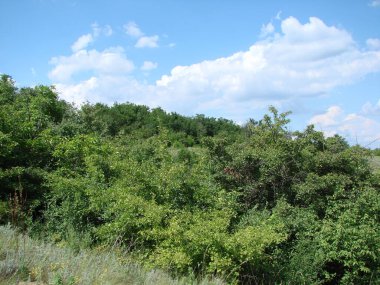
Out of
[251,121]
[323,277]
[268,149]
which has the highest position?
[251,121]

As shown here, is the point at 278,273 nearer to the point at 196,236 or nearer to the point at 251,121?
the point at 196,236

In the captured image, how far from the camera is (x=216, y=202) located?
10023mm

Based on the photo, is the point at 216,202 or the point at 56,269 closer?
the point at 56,269

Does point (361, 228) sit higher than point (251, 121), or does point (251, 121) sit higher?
point (251, 121)

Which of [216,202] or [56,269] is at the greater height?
[216,202]

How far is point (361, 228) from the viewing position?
958 centimetres

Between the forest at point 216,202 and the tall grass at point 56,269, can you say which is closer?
the tall grass at point 56,269

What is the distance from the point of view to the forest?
26.9 feet

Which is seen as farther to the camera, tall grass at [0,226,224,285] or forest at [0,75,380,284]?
forest at [0,75,380,284]

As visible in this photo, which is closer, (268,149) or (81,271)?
(81,271)

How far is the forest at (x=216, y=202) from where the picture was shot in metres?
8.21

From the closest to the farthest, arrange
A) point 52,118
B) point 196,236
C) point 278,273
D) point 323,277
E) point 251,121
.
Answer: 1. point 196,236
2. point 278,273
3. point 323,277
4. point 251,121
5. point 52,118

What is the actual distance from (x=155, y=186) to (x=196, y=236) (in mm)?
2280

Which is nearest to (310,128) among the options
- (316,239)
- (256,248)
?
(316,239)
